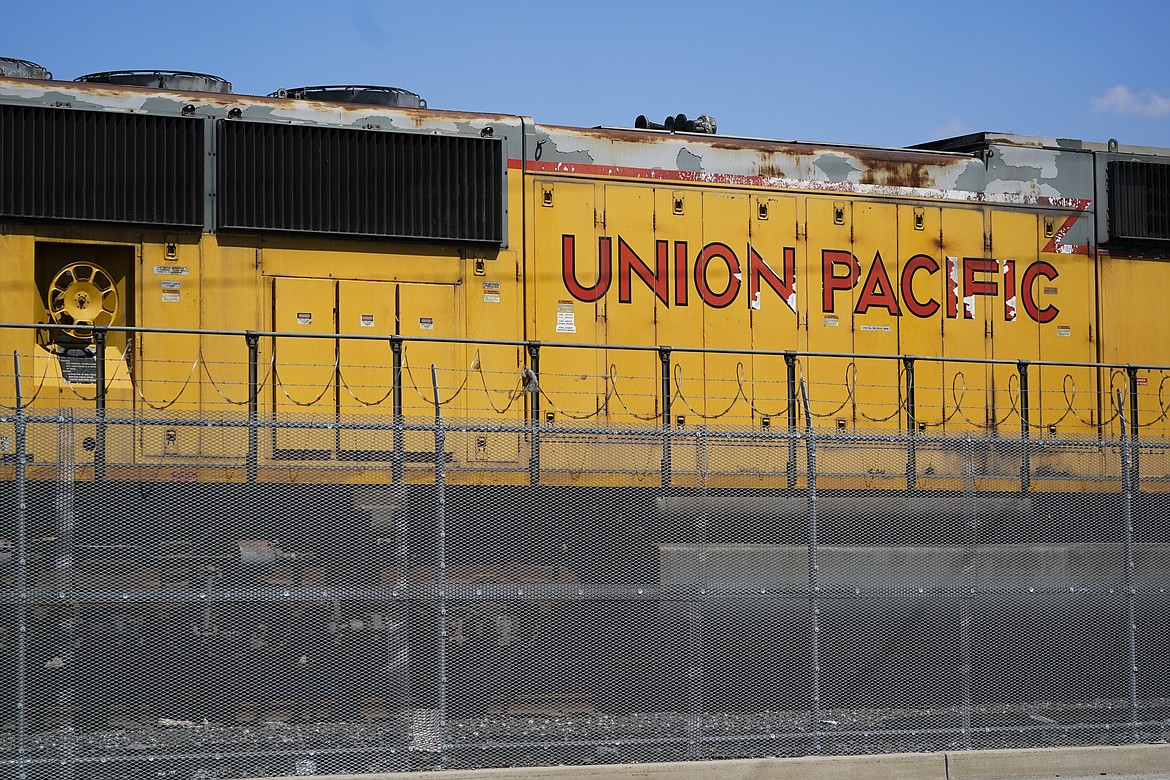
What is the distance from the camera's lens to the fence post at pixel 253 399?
8289mm

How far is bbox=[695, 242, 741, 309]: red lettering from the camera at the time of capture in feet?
37.9

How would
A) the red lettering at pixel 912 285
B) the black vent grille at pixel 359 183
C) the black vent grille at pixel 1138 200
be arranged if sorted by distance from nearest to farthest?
1. the black vent grille at pixel 359 183
2. the red lettering at pixel 912 285
3. the black vent grille at pixel 1138 200

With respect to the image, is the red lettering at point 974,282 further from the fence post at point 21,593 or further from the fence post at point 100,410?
the fence post at point 21,593

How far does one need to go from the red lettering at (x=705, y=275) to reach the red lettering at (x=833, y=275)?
87 centimetres

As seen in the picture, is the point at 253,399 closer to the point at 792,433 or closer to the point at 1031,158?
the point at 792,433

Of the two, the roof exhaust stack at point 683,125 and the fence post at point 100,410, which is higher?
the roof exhaust stack at point 683,125

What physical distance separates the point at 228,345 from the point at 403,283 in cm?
148

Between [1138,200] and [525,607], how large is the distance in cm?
807

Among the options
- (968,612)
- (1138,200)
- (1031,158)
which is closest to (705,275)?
(1031,158)

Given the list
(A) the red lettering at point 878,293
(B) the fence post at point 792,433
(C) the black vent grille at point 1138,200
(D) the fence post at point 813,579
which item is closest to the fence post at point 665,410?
(B) the fence post at point 792,433

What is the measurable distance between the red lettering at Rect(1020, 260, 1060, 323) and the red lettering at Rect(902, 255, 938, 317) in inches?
38.5

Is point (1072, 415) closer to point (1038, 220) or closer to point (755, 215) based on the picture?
point (1038, 220)

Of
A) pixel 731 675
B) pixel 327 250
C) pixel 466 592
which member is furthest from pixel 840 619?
pixel 327 250

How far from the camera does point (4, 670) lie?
23.6ft
